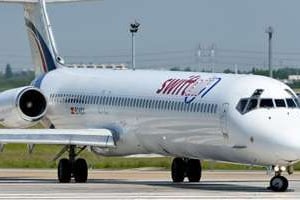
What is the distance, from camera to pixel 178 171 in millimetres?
41031

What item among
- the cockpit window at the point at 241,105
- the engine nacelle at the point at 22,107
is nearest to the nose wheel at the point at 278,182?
the cockpit window at the point at 241,105

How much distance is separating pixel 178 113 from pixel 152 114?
199cm

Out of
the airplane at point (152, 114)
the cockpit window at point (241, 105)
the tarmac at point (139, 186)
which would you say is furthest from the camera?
the cockpit window at point (241, 105)

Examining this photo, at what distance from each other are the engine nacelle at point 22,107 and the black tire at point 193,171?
667cm

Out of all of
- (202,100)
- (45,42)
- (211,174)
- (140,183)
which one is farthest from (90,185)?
(45,42)

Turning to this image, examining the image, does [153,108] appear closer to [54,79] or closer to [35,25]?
[54,79]

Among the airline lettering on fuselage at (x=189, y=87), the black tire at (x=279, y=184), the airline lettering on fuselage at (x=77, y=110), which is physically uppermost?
the airline lettering on fuselage at (x=189, y=87)

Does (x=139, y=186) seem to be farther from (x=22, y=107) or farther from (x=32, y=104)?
(x=32, y=104)

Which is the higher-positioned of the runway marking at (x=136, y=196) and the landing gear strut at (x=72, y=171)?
the runway marking at (x=136, y=196)

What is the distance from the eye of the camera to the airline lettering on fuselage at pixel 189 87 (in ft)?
122

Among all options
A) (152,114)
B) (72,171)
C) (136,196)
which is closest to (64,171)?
(72,171)

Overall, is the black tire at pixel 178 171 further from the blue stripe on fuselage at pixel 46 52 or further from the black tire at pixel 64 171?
the blue stripe on fuselage at pixel 46 52

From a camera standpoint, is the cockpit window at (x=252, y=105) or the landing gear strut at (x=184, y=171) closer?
the cockpit window at (x=252, y=105)

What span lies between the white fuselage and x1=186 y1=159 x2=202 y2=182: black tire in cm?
144
